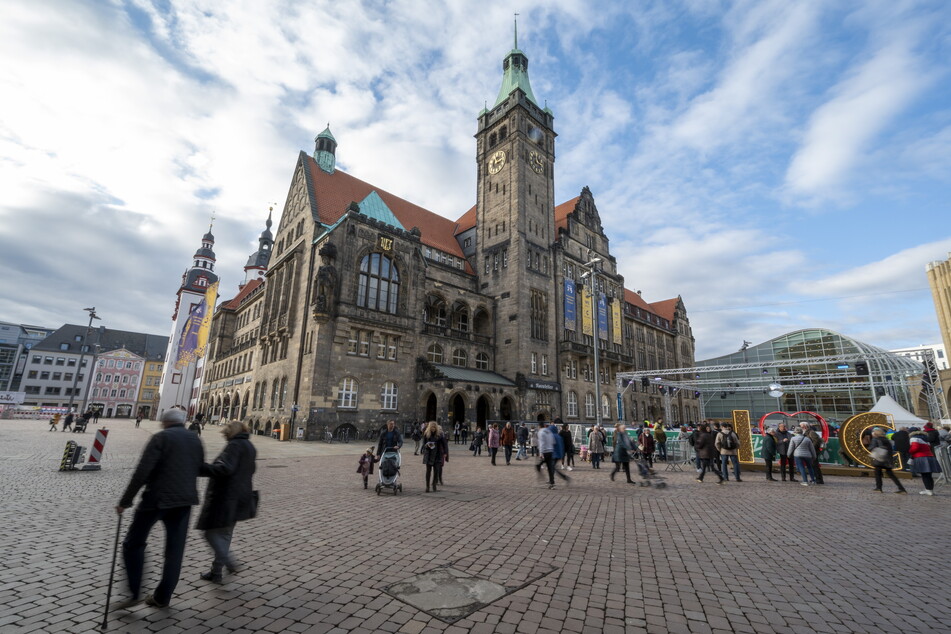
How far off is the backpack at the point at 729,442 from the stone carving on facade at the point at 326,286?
23.0 metres

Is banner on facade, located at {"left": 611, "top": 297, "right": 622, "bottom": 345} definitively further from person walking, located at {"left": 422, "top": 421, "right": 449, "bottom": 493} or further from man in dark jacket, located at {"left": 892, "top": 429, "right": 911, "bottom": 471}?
person walking, located at {"left": 422, "top": 421, "right": 449, "bottom": 493}

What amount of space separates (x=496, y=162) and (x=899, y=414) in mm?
36595

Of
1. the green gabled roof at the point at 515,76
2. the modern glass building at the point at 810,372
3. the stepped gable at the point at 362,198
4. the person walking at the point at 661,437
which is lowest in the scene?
the person walking at the point at 661,437

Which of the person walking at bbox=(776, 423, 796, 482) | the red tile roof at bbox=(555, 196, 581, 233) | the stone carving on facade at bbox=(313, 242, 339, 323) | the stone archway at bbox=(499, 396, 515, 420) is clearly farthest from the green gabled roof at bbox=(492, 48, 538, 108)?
the person walking at bbox=(776, 423, 796, 482)

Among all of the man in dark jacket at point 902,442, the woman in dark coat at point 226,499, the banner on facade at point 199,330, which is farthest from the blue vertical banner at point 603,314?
the woman in dark coat at point 226,499

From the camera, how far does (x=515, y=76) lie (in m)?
47.2

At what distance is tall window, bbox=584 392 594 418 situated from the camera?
4236 cm

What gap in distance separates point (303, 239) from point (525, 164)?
22477 mm

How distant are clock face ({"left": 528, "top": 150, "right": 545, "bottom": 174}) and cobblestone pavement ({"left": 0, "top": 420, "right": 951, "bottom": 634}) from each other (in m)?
39.5

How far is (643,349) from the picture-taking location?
196 feet

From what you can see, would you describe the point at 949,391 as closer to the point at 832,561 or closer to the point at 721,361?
the point at 721,361

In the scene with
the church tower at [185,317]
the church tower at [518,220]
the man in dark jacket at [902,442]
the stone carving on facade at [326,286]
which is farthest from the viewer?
the church tower at [185,317]

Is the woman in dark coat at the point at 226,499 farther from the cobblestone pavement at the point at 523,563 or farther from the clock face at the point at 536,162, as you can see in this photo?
the clock face at the point at 536,162

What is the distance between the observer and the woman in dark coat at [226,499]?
4320 millimetres
